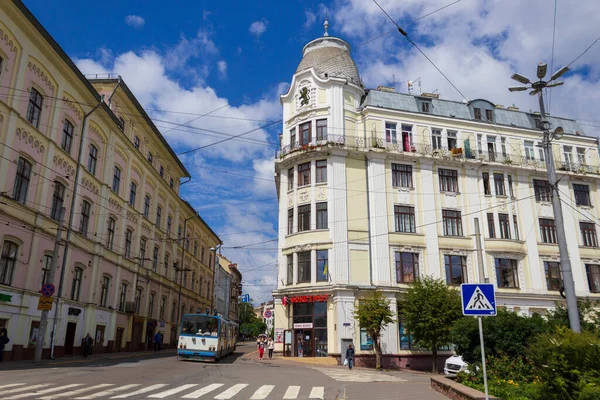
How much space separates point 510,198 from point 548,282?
23.2ft

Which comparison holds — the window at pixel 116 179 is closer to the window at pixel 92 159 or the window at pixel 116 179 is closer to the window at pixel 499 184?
the window at pixel 92 159

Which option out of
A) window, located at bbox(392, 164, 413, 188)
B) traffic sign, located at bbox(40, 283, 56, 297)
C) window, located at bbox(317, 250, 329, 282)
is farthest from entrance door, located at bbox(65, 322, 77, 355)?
window, located at bbox(392, 164, 413, 188)

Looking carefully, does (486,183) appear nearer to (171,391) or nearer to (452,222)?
(452,222)

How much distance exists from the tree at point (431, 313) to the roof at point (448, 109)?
632 inches

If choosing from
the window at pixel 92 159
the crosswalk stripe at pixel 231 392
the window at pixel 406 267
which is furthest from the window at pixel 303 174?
the crosswalk stripe at pixel 231 392

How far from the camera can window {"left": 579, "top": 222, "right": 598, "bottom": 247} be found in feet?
129

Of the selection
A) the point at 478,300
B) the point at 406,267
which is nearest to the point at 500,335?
the point at 478,300

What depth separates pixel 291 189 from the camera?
36.6m

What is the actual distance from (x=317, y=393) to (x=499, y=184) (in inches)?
1213

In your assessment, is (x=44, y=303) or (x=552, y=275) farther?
(x=552, y=275)

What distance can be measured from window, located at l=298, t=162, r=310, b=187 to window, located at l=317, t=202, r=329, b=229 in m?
2.30

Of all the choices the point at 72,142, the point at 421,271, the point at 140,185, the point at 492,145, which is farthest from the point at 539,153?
the point at 72,142

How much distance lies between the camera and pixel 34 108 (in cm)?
2383

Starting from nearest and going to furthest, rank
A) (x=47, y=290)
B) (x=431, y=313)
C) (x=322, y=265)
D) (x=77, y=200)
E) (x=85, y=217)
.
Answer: (x=47, y=290), (x=431, y=313), (x=77, y=200), (x=85, y=217), (x=322, y=265)
